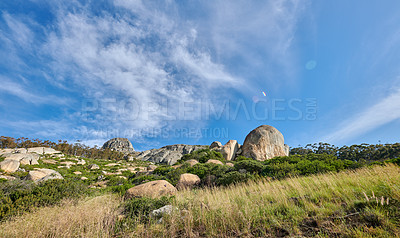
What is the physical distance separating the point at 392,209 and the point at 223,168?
38.6 feet

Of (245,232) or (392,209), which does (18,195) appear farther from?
(392,209)

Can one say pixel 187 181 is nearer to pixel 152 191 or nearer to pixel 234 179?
pixel 234 179

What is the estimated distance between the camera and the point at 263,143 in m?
31.8

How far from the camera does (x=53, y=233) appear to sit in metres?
4.58

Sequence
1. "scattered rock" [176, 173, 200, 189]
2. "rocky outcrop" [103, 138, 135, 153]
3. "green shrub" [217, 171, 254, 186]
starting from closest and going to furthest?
1. "green shrub" [217, 171, 254, 186]
2. "scattered rock" [176, 173, 200, 189]
3. "rocky outcrop" [103, 138, 135, 153]

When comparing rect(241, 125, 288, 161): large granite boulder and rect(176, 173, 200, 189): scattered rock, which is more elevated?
rect(241, 125, 288, 161): large granite boulder

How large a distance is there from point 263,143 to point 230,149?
21.6 ft

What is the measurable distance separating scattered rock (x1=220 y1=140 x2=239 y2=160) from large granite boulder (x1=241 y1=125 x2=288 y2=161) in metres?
2.42

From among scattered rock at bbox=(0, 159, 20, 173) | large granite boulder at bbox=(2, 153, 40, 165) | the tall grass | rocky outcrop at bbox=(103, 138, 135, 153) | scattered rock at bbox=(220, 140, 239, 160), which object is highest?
rocky outcrop at bbox=(103, 138, 135, 153)

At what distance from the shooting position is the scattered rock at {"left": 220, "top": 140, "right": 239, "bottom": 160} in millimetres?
32594

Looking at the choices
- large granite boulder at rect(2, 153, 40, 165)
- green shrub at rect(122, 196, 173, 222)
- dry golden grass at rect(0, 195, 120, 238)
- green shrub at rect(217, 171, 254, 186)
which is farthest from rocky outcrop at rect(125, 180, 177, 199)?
large granite boulder at rect(2, 153, 40, 165)

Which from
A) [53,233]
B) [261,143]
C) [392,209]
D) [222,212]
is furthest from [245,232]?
[261,143]

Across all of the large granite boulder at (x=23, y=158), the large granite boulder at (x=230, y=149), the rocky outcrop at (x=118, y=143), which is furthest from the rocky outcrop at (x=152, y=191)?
the rocky outcrop at (x=118, y=143)

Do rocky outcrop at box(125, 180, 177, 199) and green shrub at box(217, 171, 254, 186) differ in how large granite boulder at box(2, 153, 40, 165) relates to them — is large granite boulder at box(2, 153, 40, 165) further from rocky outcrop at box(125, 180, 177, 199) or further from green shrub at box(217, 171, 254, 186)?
green shrub at box(217, 171, 254, 186)
